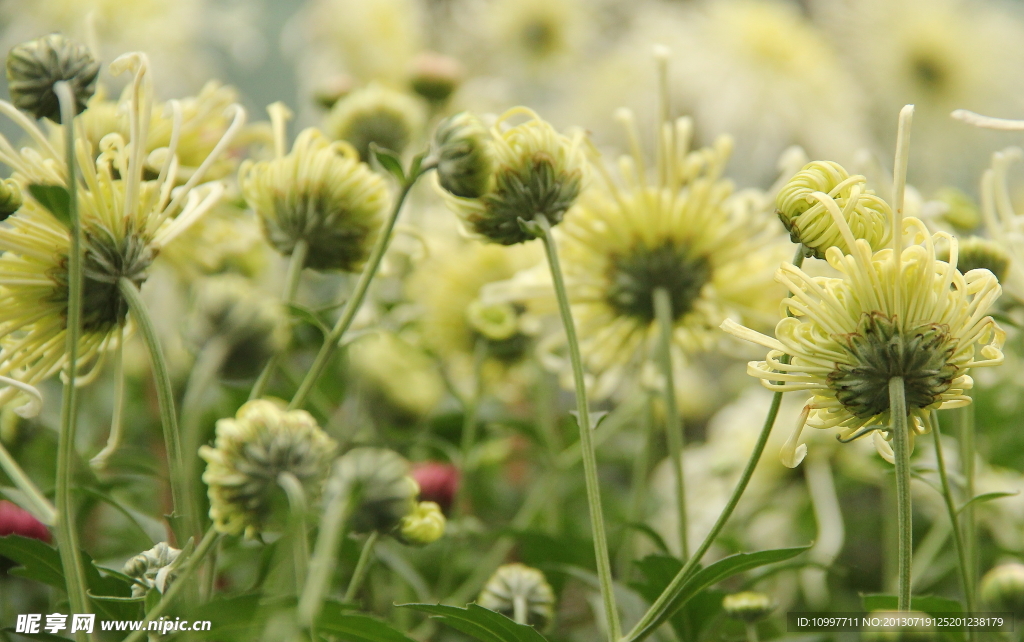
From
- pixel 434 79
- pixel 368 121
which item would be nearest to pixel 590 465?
pixel 368 121

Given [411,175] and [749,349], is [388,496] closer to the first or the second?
[411,175]

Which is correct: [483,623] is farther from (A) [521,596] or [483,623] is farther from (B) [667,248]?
(B) [667,248]

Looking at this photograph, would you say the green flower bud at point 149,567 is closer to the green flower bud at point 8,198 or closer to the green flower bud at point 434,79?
the green flower bud at point 8,198

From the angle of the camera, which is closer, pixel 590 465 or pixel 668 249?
pixel 590 465

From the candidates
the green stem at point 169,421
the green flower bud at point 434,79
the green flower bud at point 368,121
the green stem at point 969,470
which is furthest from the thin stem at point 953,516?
the green flower bud at point 434,79

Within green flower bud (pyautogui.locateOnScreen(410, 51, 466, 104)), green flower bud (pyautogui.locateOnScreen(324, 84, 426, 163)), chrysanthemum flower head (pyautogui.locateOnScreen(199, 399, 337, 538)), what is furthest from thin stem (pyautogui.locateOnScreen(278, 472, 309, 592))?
green flower bud (pyautogui.locateOnScreen(410, 51, 466, 104))

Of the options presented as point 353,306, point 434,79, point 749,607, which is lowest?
point 749,607
